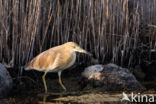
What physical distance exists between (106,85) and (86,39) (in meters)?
1.00

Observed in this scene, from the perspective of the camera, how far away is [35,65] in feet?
20.1

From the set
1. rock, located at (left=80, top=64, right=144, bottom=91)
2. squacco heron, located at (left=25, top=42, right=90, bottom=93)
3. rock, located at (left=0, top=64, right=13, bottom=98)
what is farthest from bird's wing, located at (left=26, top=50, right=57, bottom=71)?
rock, located at (left=80, top=64, right=144, bottom=91)

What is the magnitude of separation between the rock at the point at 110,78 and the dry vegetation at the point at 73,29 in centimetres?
45

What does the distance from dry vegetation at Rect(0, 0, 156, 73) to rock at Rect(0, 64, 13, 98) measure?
436 mm

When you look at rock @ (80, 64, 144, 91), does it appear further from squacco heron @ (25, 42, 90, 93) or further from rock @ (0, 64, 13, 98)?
rock @ (0, 64, 13, 98)

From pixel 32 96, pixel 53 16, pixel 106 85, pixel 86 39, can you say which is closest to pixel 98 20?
pixel 86 39

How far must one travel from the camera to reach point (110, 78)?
6254 millimetres

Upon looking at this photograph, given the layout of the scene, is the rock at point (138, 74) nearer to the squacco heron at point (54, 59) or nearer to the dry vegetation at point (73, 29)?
the dry vegetation at point (73, 29)

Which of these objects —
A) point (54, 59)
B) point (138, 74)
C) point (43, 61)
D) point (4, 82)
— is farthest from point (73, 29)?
point (4, 82)

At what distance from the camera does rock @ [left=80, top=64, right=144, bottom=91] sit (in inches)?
243

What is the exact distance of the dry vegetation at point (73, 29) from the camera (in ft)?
20.6

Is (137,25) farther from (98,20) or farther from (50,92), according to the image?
(50,92)

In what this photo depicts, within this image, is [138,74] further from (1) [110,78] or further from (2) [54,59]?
(2) [54,59]

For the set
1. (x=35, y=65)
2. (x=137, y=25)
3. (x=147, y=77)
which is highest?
(x=137, y=25)
